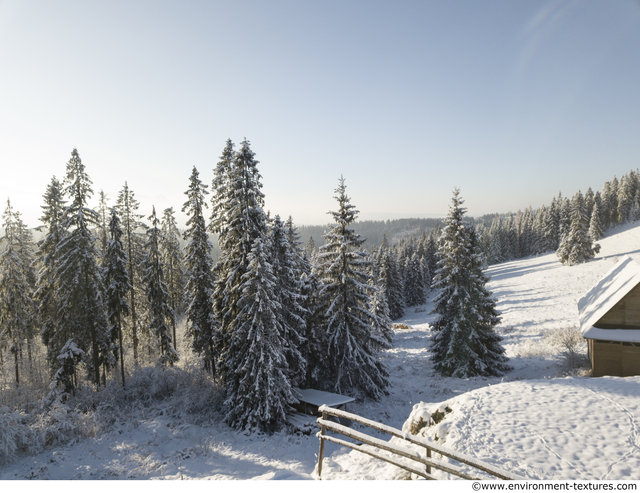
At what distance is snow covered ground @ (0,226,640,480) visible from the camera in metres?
7.80

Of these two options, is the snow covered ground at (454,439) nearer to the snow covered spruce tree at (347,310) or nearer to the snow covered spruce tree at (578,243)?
the snow covered spruce tree at (347,310)

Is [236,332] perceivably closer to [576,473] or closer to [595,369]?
[576,473]

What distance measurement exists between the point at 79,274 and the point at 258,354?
1366 cm

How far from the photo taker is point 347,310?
2080 centimetres

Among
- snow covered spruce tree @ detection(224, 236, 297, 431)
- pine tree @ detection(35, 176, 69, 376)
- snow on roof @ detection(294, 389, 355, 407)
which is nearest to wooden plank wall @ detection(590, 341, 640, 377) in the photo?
snow on roof @ detection(294, 389, 355, 407)

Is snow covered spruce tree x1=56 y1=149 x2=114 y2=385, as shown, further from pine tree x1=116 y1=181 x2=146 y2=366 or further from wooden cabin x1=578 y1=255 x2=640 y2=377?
wooden cabin x1=578 y1=255 x2=640 y2=377

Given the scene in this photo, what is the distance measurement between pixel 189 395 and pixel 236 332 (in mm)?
7414

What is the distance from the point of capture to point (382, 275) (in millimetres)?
56875

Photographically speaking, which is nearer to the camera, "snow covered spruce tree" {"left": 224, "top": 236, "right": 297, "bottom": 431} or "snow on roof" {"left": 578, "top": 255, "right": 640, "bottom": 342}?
"snow on roof" {"left": 578, "top": 255, "right": 640, "bottom": 342}

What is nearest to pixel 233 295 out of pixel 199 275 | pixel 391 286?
pixel 199 275

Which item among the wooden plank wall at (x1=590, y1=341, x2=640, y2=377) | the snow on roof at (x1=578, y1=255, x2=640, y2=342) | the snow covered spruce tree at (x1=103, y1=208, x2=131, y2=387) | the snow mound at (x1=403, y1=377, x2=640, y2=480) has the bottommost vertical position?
the wooden plank wall at (x1=590, y1=341, x2=640, y2=377)

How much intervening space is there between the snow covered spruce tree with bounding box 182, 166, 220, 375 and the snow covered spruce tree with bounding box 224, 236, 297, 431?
6.21 metres

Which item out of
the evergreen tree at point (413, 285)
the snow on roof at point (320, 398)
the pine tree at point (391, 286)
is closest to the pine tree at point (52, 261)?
the snow on roof at point (320, 398)
